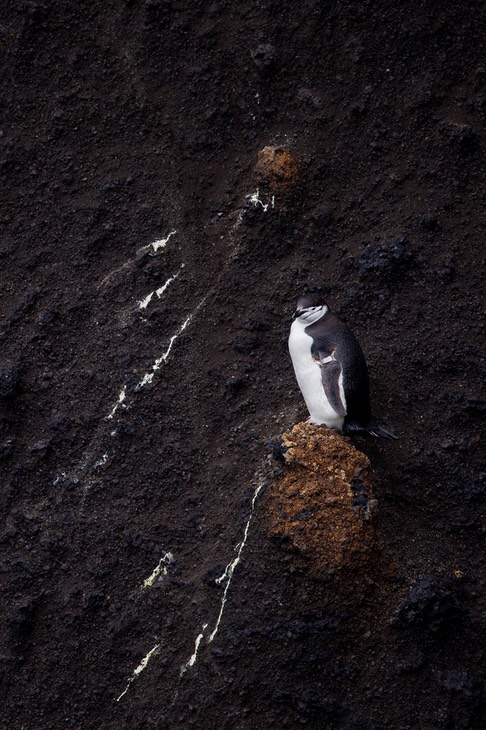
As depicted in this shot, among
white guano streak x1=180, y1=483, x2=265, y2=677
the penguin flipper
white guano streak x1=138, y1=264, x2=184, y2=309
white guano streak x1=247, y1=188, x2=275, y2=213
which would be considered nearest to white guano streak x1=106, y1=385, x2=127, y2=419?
white guano streak x1=138, y1=264, x2=184, y2=309

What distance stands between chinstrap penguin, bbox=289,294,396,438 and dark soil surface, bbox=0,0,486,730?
353 mm

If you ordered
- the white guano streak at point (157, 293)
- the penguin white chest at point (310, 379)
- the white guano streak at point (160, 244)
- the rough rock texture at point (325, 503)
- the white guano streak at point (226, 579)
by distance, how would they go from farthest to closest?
the white guano streak at point (160, 244), the white guano streak at point (157, 293), the penguin white chest at point (310, 379), the white guano streak at point (226, 579), the rough rock texture at point (325, 503)

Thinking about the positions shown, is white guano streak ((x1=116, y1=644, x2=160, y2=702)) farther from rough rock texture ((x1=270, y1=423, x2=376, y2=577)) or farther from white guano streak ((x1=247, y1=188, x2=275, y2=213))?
white guano streak ((x1=247, y1=188, x2=275, y2=213))

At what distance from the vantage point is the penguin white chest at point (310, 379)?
580 centimetres

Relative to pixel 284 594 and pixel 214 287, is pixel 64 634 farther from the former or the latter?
pixel 214 287

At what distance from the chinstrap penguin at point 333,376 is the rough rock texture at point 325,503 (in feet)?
0.61

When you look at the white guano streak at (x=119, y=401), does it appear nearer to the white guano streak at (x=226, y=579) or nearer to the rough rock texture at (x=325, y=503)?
the white guano streak at (x=226, y=579)

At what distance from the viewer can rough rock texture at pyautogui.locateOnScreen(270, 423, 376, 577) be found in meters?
5.48

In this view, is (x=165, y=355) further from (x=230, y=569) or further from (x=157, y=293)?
(x=230, y=569)

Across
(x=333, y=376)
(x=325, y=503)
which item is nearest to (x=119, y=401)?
(x=333, y=376)

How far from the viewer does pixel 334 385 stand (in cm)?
576

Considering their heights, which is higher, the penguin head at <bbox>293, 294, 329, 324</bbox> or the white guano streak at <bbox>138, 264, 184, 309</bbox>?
the white guano streak at <bbox>138, 264, 184, 309</bbox>

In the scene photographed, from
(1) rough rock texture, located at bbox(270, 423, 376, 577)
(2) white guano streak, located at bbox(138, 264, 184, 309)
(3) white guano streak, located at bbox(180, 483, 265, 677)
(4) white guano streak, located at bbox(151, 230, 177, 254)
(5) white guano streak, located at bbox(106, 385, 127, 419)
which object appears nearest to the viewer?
(1) rough rock texture, located at bbox(270, 423, 376, 577)

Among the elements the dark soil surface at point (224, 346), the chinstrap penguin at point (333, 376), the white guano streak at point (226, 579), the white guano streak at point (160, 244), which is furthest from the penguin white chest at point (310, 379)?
the white guano streak at point (160, 244)
